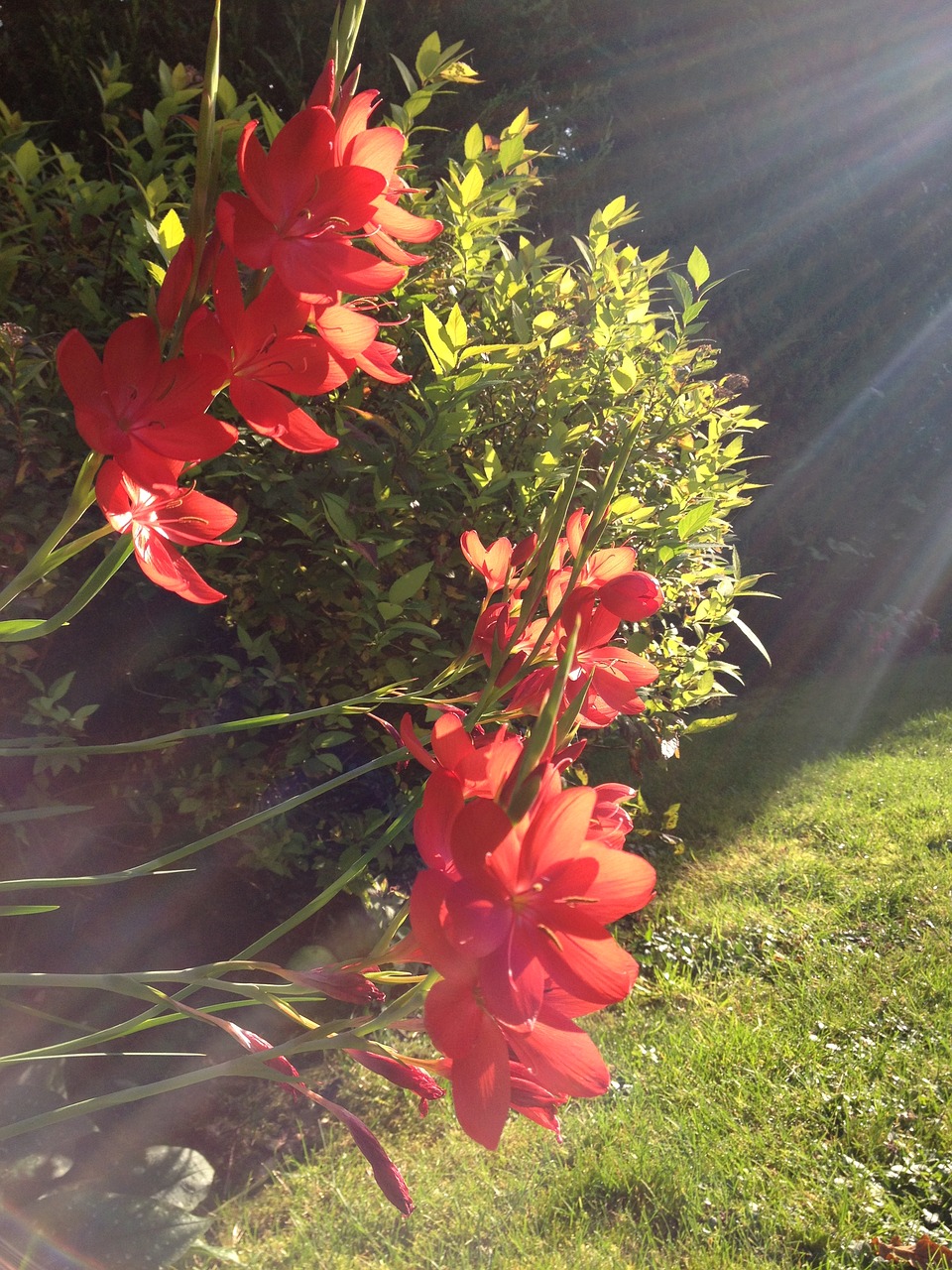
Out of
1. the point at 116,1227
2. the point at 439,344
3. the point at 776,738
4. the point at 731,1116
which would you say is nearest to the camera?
the point at 116,1227

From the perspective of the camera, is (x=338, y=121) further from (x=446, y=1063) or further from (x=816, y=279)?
(x=816, y=279)

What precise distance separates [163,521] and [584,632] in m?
0.35

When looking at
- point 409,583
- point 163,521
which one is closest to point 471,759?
point 163,521

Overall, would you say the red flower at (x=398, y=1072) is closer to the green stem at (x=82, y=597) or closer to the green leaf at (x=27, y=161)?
the green stem at (x=82, y=597)

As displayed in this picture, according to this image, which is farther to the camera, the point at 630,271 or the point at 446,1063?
the point at 630,271

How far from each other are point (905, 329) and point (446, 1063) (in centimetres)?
790

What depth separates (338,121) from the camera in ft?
2.10

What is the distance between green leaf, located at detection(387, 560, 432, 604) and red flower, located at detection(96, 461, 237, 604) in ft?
2.88

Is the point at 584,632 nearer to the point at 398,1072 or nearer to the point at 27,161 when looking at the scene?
the point at 398,1072

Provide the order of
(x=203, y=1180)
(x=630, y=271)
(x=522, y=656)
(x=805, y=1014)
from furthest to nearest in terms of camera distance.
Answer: (x=805, y=1014) → (x=630, y=271) → (x=203, y=1180) → (x=522, y=656)

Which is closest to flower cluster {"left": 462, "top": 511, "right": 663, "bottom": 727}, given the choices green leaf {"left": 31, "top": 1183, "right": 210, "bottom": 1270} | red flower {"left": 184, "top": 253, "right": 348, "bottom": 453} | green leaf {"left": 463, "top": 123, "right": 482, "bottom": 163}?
red flower {"left": 184, "top": 253, "right": 348, "bottom": 453}

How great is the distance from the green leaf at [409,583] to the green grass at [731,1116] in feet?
3.87

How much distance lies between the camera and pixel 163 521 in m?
0.73

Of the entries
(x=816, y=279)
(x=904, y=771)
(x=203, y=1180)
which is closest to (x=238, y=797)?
(x=203, y=1180)
